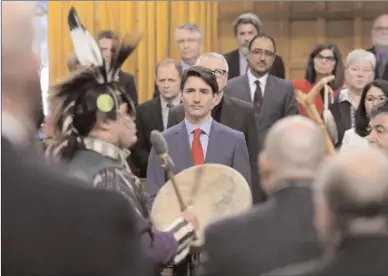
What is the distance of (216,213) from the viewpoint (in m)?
3.02

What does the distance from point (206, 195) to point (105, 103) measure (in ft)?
2.54

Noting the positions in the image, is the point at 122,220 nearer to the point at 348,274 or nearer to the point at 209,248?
the point at 209,248

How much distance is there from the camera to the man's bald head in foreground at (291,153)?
2107mm

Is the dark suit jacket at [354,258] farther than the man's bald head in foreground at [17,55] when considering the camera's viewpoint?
No

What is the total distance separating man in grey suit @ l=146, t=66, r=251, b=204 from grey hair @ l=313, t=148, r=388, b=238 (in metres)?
1.85

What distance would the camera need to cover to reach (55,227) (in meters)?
1.88

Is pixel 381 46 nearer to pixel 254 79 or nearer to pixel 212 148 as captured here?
pixel 254 79

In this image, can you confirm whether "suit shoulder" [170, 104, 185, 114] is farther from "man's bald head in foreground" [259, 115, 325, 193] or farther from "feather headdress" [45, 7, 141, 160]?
"man's bald head in foreground" [259, 115, 325, 193]

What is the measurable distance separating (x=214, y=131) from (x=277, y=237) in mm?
1559

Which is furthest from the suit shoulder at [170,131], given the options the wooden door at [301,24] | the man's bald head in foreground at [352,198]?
the wooden door at [301,24]

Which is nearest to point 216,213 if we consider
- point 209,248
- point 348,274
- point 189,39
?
point 209,248

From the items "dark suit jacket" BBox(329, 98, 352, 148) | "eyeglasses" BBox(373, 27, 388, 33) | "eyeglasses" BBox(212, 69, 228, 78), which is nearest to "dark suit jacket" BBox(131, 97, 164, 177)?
"eyeglasses" BBox(212, 69, 228, 78)

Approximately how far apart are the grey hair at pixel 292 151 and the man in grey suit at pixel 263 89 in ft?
6.74

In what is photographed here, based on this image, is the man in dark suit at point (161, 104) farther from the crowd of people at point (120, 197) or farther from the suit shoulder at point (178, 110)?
the crowd of people at point (120, 197)
